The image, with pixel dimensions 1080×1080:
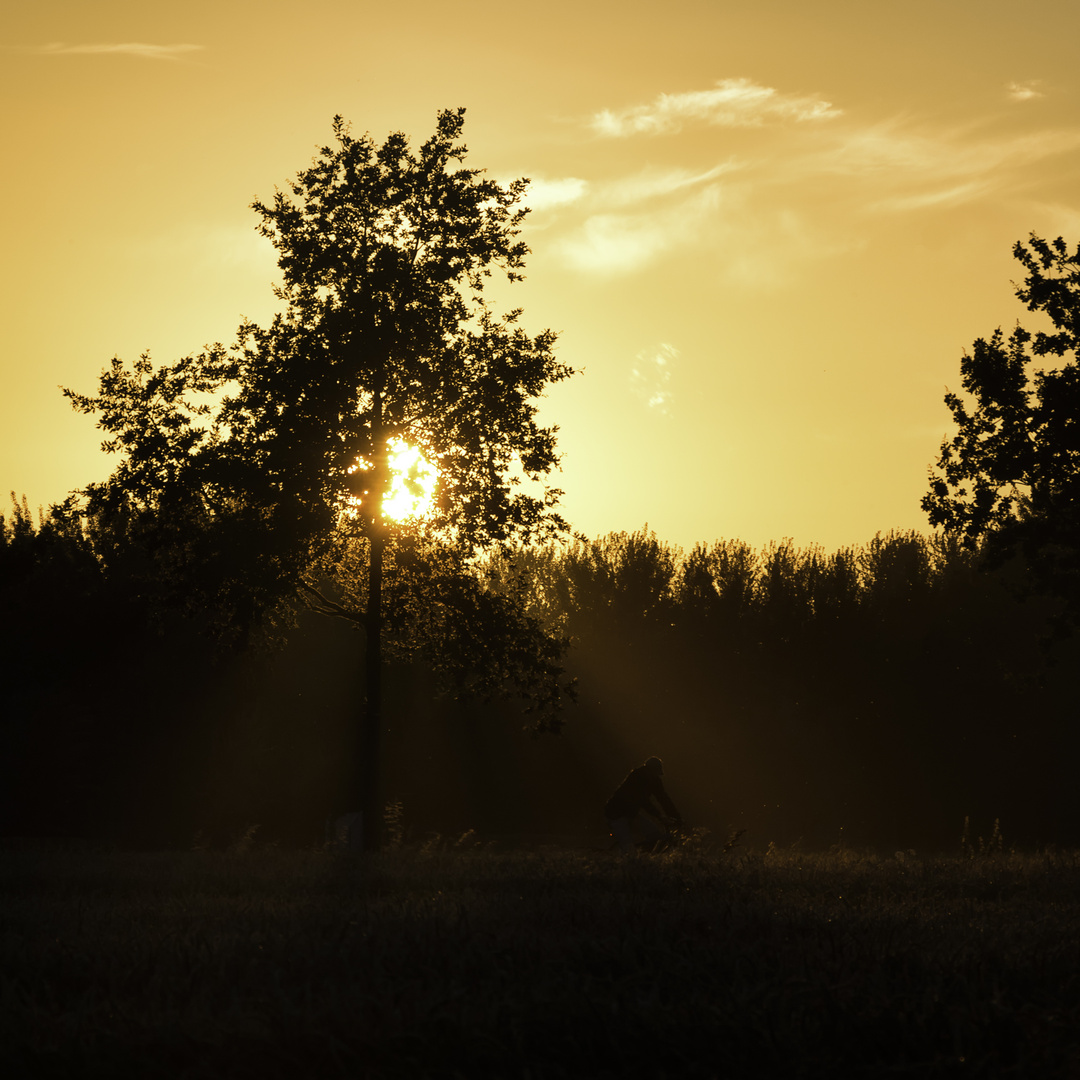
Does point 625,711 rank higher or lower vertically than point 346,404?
lower

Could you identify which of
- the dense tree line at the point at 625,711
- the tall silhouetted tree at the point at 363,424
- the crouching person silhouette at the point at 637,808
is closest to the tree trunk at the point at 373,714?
the tall silhouetted tree at the point at 363,424

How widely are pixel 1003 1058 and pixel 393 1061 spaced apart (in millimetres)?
2477

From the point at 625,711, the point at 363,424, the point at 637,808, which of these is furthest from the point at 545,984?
the point at 625,711

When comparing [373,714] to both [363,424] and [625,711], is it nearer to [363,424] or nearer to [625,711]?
[363,424]

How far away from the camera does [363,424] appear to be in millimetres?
22109

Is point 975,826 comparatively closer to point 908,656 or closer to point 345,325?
point 908,656

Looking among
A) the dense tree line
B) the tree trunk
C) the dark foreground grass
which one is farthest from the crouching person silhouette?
the dense tree line

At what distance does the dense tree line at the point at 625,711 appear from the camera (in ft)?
116

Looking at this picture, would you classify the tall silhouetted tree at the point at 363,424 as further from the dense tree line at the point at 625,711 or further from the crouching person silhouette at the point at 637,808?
the dense tree line at the point at 625,711

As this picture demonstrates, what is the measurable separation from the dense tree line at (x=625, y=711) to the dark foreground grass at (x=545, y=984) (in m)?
27.2

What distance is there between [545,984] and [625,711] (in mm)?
40207

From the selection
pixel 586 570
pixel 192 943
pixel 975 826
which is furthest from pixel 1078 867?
pixel 586 570

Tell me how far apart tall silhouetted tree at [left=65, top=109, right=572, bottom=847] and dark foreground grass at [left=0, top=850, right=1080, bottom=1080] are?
40.9ft

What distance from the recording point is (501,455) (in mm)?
22672
